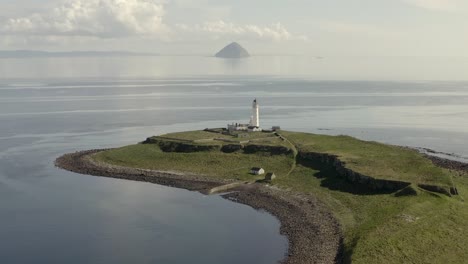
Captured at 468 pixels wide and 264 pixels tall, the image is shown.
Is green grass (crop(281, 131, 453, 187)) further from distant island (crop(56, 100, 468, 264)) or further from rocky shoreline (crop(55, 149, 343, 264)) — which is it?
rocky shoreline (crop(55, 149, 343, 264))

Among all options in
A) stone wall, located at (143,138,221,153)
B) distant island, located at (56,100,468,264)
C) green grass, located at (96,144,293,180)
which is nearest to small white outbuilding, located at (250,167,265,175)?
distant island, located at (56,100,468,264)

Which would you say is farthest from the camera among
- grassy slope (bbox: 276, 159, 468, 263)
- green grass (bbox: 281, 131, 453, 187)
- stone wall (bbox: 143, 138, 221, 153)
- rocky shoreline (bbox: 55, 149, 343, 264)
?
stone wall (bbox: 143, 138, 221, 153)

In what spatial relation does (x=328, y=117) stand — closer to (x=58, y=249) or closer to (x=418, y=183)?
(x=418, y=183)

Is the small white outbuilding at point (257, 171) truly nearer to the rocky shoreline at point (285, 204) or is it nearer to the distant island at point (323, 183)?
the distant island at point (323, 183)

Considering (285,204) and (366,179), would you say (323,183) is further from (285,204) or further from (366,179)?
(285,204)

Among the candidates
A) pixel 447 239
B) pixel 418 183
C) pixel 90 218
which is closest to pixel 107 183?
pixel 90 218

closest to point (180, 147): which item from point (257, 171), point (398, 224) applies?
point (257, 171)
